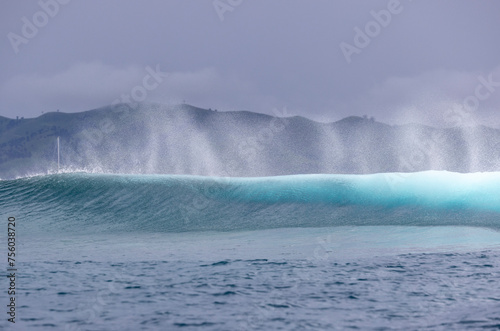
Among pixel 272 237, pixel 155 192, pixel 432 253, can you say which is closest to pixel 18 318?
pixel 432 253

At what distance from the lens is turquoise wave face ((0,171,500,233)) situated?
1355 centimetres

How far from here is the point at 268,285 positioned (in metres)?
5.88

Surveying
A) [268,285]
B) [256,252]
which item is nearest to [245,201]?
[256,252]

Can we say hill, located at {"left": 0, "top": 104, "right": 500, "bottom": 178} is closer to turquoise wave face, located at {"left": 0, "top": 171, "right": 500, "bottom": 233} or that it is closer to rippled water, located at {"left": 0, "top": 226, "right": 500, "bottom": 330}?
turquoise wave face, located at {"left": 0, "top": 171, "right": 500, "bottom": 233}

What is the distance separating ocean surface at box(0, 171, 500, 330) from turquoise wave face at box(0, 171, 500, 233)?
0.06 meters

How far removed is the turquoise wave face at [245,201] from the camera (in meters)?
13.5

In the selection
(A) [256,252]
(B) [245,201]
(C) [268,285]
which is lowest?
(C) [268,285]

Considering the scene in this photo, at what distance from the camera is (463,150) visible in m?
19.4

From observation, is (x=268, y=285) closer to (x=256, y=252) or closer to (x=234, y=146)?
(x=256, y=252)

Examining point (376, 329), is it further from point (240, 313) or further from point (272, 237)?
Result: point (272, 237)

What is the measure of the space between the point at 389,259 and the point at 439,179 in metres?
9.12

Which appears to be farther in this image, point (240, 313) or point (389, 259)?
point (389, 259)

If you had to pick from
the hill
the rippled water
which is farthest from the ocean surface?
the hill

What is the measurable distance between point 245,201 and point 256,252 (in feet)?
25.2
